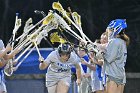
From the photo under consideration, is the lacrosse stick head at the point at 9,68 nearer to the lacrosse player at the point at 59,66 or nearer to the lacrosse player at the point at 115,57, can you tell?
the lacrosse player at the point at 59,66

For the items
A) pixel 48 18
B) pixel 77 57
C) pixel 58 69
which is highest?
pixel 48 18

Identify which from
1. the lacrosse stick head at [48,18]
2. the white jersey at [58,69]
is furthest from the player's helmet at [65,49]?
the lacrosse stick head at [48,18]

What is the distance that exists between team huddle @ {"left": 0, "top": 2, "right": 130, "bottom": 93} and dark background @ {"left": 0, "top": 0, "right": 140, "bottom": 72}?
5.54 ft

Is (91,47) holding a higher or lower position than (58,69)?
higher

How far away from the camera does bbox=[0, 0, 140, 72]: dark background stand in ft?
41.2

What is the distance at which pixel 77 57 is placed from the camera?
1005 centimetres

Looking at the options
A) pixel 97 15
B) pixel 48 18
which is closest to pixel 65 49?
pixel 48 18

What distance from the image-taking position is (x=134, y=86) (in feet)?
41.8

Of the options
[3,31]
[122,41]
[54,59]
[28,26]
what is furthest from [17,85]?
[122,41]

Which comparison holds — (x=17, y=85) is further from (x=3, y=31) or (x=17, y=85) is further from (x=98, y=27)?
(x=98, y=27)

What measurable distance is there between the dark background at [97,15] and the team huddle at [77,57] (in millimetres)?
1688

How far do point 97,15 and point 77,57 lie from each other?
2.73 metres

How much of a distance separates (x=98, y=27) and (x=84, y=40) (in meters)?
2.85

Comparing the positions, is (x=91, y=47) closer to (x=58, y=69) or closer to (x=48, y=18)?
(x=58, y=69)
